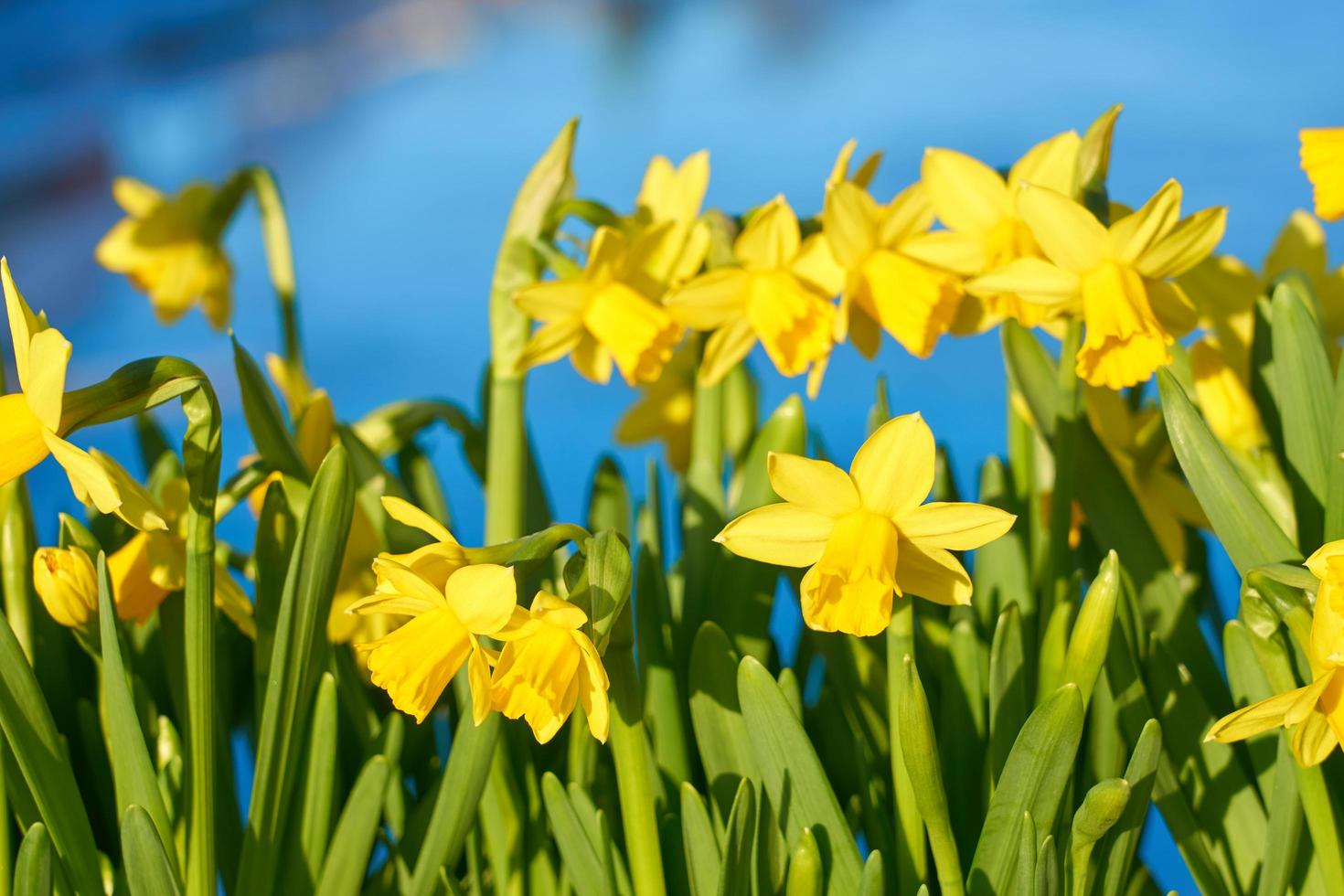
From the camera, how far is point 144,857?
759 mm

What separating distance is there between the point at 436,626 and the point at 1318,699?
1.59 feet

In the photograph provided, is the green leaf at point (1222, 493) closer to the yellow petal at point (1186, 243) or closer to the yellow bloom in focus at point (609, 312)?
the yellow petal at point (1186, 243)

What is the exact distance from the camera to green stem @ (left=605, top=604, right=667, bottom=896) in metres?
0.76

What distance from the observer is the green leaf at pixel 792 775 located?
31.2 inches

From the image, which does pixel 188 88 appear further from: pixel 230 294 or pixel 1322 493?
pixel 1322 493

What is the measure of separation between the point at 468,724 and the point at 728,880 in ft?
0.67

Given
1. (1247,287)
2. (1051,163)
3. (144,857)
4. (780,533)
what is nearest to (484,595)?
(780,533)

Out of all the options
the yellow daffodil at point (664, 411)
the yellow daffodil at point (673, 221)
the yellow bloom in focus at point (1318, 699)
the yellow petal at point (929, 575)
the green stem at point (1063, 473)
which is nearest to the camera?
the yellow bloom in focus at point (1318, 699)

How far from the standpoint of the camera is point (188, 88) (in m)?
5.86

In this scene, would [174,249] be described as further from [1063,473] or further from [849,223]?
[1063,473]

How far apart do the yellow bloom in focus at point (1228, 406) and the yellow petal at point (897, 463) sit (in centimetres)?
43

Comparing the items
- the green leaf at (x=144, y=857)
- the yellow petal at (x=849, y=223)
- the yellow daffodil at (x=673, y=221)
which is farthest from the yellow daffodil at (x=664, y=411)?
the green leaf at (x=144, y=857)

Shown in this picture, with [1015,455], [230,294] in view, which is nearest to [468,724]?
[1015,455]

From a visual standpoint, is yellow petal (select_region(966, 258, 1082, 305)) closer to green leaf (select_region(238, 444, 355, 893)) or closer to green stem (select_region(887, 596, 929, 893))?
green stem (select_region(887, 596, 929, 893))
